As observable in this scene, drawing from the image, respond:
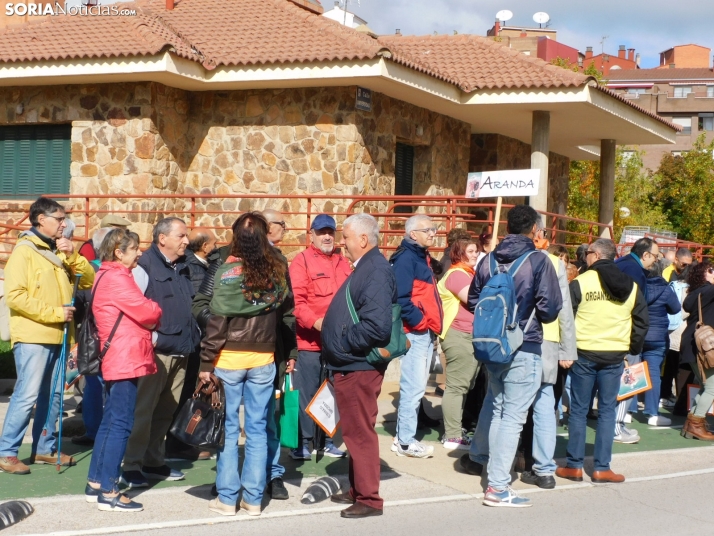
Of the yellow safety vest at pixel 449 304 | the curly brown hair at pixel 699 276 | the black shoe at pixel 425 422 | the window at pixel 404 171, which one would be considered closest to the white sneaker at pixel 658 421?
the curly brown hair at pixel 699 276

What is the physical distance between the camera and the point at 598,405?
26.3 ft

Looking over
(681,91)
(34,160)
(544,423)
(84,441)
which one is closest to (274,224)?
(84,441)

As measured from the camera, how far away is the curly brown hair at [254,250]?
21.0 ft

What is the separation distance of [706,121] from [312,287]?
246ft

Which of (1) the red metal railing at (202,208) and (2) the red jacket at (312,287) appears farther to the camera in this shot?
(1) the red metal railing at (202,208)

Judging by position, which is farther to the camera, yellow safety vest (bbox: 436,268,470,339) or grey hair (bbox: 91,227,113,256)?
yellow safety vest (bbox: 436,268,470,339)

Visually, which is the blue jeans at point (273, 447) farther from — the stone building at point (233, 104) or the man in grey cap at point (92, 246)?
the stone building at point (233, 104)

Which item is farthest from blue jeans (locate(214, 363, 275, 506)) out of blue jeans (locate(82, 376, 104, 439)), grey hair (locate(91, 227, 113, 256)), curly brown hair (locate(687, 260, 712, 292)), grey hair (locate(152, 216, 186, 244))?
curly brown hair (locate(687, 260, 712, 292))

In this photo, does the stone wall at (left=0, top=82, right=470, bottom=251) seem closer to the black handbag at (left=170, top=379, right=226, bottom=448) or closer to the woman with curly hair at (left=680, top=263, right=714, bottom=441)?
the woman with curly hair at (left=680, top=263, right=714, bottom=441)

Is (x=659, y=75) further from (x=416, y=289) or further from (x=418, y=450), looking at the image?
(x=418, y=450)

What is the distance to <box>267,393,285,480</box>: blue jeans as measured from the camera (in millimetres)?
6787

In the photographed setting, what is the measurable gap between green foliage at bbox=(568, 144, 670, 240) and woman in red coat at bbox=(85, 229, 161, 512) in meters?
23.6

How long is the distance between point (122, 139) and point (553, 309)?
1097 centimetres

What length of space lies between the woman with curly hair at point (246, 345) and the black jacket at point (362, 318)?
1.30ft
